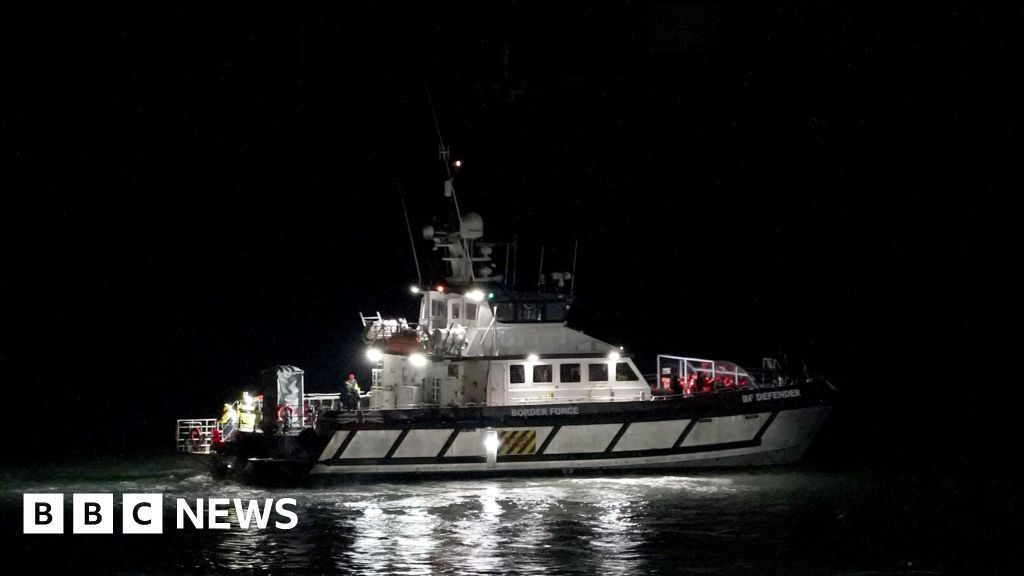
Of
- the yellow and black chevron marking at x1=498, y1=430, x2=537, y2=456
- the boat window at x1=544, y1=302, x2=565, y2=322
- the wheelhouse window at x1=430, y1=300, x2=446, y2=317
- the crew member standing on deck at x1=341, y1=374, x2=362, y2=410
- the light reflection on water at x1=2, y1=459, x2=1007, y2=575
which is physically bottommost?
the light reflection on water at x1=2, y1=459, x2=1007, y2=575

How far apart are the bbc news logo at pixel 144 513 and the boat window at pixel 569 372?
7.22m

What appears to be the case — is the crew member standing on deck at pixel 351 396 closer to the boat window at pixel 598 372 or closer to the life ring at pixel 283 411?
the life ring at pixel 283 411

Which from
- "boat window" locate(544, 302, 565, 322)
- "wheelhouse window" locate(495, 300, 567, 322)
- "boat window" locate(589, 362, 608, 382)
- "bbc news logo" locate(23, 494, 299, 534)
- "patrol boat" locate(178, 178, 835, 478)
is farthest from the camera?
"boat window" locate(544, 302, 565, 322)

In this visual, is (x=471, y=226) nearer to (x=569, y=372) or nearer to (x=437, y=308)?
(x=437, y=308)

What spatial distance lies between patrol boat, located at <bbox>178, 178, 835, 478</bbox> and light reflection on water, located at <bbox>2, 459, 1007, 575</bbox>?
0.65 metres

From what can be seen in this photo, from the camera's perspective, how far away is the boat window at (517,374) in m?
33.3

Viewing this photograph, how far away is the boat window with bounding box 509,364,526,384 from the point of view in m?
33.3

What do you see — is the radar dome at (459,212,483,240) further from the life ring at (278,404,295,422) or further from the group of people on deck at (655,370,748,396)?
the life ring at (278,404,295,422)

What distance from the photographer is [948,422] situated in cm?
4847

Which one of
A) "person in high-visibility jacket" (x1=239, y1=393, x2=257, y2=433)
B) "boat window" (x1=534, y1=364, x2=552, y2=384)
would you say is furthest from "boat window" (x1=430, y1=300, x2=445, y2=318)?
"person in high-visibility jacket" (x1=239, y1=393, x2=257, y2=433)

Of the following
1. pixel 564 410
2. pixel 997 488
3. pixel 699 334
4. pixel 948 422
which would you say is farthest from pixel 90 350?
pixel 997 488

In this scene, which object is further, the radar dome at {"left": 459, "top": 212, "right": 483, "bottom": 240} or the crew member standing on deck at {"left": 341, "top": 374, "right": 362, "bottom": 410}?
the radar dome at {"left": 459, "top": 212, "right": 483, "bottom": 240}

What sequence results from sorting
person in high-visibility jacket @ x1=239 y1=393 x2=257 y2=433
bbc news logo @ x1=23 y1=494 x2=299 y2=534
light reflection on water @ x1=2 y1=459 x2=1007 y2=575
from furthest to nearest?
person in high-visibility jacket @ x1=239 y1=393 x2=257 y2=433, bbc news logo @ x1=23 y1=494 x2=299 y2=534, light reflection on water @ x1=2 y1=459 x2=1007 y2=575

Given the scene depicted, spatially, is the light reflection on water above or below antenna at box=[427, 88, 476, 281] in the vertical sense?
below
